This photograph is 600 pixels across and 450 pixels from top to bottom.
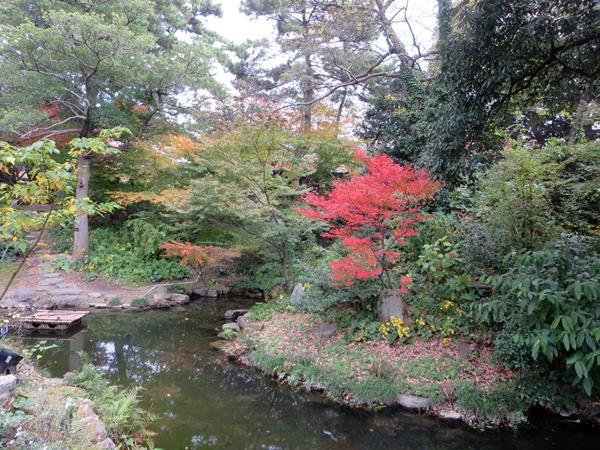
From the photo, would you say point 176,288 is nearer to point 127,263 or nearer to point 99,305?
point 99,305

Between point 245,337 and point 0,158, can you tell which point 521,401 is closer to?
point 245,337

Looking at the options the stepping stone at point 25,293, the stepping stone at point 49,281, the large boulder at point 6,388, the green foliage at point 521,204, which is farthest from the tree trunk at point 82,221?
the green foliage at point 521,204

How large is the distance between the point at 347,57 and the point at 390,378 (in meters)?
9.99

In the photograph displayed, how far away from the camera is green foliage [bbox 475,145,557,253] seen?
5457mm

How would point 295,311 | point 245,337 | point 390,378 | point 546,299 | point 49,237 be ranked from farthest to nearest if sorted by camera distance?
point 49,237 < point 295,311 < point 245,337 < point 390,378 < point 546,299

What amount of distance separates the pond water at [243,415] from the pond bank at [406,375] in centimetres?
17

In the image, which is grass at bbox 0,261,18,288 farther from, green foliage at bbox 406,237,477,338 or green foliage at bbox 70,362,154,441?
green foliage at bbox 406,237,477,338

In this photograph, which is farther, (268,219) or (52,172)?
(268,219)

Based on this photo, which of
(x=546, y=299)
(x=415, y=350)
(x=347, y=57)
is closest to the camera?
(x=546, y=299)

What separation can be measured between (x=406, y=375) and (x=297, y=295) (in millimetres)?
3371

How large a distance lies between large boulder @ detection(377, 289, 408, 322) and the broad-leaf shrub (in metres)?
1.52

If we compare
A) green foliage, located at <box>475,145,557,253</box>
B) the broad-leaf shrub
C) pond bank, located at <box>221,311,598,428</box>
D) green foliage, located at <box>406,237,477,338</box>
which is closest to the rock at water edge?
pond bank, located at <box>221,311,598,428</box>

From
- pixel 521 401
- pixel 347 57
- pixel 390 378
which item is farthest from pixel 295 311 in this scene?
pixel 347 57

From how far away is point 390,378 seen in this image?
5223 mm
